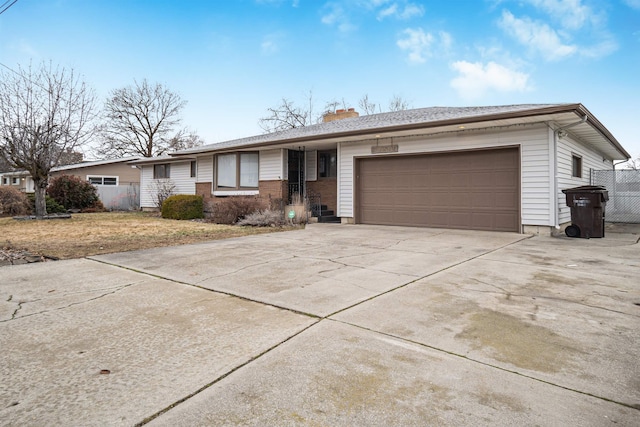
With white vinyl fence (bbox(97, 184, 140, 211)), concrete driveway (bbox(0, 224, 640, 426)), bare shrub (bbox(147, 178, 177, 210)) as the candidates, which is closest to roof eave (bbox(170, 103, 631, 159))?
concrete driveway (bbox(0, 224, 640, 426))

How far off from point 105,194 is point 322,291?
22191 millimetres

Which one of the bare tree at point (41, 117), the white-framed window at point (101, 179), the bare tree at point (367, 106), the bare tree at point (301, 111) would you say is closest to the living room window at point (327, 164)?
the bare tree at point (41, 117)

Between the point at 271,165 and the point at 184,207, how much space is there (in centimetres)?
429

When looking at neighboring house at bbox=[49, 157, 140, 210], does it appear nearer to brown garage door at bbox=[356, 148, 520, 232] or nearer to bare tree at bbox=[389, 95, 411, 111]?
brown garage door at bbox=[356, 148, 520, 232]

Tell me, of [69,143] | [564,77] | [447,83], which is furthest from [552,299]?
[447,83]

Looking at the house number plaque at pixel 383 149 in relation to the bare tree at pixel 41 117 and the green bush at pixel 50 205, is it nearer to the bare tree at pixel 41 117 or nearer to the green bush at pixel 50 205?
the bare tree at pixel 41 117

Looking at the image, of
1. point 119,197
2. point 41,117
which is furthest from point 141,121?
point 41,117

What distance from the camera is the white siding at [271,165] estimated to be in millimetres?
13586

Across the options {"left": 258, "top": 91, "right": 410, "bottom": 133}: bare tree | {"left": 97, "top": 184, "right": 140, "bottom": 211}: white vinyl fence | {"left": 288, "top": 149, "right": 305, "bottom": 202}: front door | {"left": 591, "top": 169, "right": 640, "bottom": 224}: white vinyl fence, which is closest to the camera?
{"left": 591, "top": 169, "right": 640, "bottom": 224}: white vinyl fence

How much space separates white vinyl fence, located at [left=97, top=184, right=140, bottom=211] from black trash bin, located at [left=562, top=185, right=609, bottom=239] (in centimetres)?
2203

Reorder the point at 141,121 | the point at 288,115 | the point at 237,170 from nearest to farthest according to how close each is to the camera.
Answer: the point at 237,170
the point at 288,115
the point at 141,121

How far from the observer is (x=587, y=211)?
8.39m

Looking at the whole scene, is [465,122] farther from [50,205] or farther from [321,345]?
[50,205]

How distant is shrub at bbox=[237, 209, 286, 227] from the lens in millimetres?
11547
